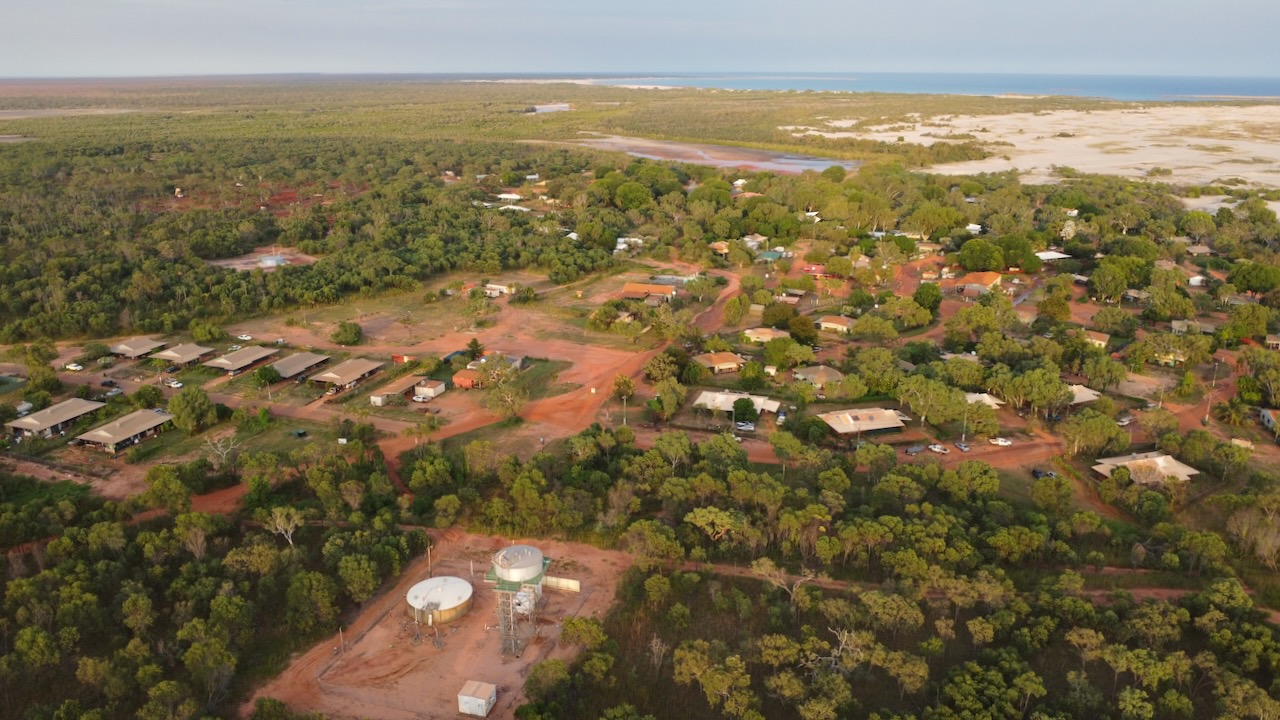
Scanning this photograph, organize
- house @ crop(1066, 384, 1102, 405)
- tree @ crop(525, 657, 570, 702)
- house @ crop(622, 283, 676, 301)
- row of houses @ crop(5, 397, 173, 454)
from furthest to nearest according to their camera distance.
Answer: house @ crop(622, 283, 676, 301) → house @ crop(1066, 384, 1102, 405) → row of houses @ crop(5, 397, 173, 454) → tree @ crop(525, 657, 570, 702)

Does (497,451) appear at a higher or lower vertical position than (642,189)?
lower

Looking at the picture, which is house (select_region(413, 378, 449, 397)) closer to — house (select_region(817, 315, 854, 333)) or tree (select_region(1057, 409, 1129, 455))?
house (select_region(817, 315, 854, 333))

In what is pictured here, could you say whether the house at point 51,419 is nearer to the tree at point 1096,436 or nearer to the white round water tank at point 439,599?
the white round water tank at point 439,599

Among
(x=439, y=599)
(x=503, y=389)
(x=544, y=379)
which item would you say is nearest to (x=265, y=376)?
(x=503, y=389)

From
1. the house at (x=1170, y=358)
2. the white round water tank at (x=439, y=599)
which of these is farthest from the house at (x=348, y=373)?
the house at (x=1170, y=358)

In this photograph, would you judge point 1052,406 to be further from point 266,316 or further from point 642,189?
point 642,189

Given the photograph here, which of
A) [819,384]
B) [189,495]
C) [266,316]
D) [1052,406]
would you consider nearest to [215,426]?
[189,495]

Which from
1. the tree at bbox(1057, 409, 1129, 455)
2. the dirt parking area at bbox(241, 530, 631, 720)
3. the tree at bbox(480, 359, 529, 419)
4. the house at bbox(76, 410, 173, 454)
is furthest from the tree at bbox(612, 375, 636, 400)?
the house at bbox(76, 410, 173, 454)
